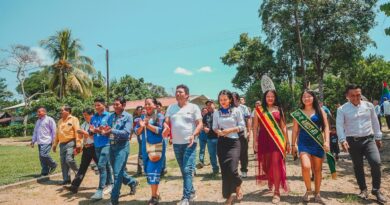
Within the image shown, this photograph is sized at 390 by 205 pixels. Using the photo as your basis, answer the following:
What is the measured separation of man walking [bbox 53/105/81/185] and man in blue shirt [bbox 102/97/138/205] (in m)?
2.10

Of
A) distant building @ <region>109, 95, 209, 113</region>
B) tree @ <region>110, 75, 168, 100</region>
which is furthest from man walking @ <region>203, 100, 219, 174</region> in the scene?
tree @ <region>110, 75, 168, 100</region>

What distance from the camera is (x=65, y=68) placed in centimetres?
3556

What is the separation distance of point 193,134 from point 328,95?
3976 centimetres

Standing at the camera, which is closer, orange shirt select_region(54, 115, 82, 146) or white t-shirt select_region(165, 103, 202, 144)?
white t-shirt select_region(165, 103, 202, 144)

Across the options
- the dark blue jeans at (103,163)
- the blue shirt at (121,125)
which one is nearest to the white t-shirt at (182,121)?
the blue shirt at (121,125)

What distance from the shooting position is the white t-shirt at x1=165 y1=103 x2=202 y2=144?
16.4 feet

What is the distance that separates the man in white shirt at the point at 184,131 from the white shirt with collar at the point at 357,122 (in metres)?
2.41

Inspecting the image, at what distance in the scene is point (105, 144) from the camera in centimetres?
594

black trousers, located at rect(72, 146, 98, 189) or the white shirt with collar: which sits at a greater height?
the white shirt with collar

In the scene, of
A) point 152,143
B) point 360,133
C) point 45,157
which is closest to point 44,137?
point 45,157

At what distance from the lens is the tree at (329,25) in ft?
88.2

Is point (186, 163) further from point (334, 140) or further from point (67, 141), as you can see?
point (334, 140)

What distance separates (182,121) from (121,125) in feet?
3.76

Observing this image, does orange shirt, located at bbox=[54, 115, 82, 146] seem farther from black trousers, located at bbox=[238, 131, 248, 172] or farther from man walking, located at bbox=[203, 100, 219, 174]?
black trousers, located at bbox=[238, 131, 248, 172]
